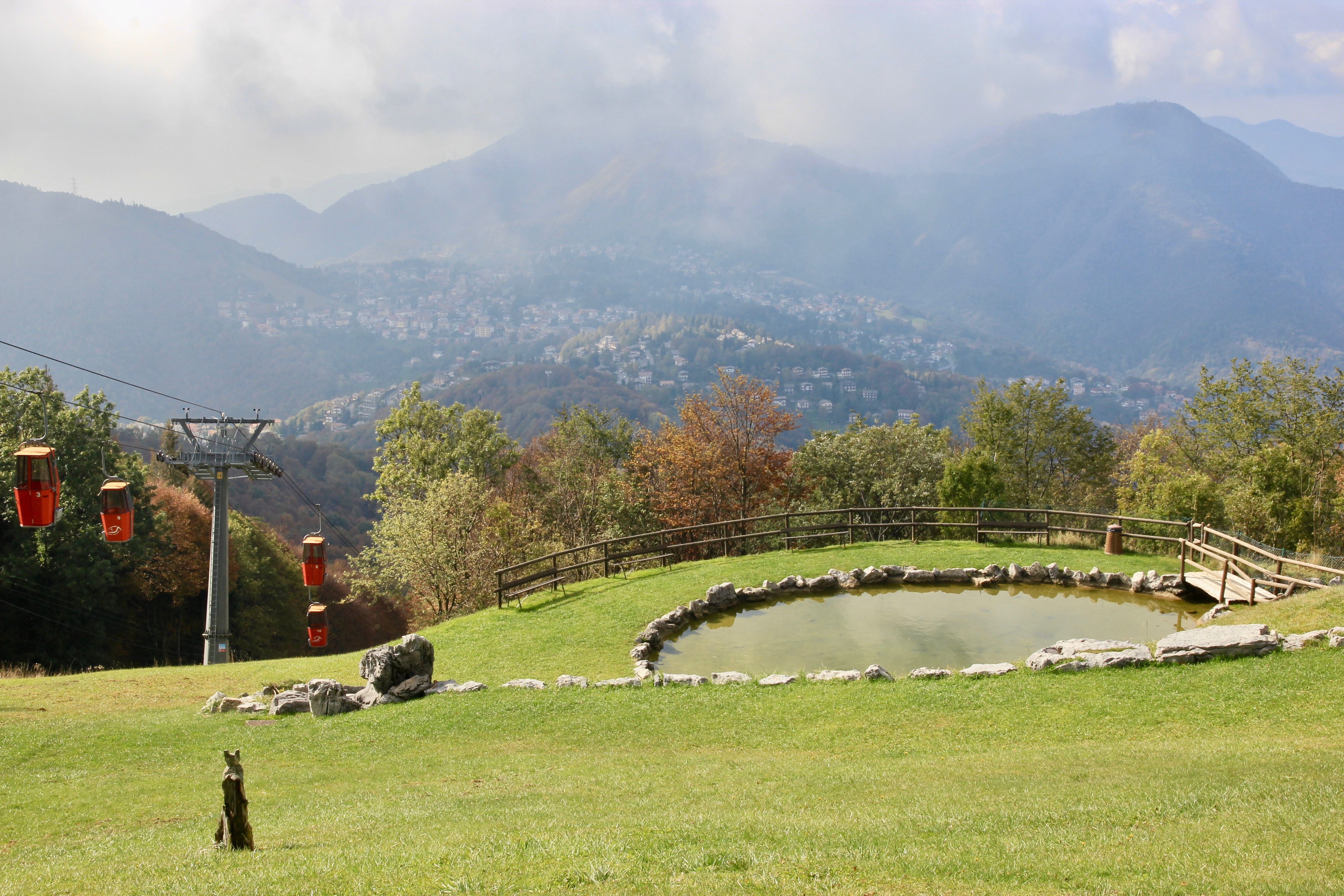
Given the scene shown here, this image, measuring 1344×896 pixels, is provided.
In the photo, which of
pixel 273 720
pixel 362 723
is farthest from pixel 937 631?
pixel 273 720

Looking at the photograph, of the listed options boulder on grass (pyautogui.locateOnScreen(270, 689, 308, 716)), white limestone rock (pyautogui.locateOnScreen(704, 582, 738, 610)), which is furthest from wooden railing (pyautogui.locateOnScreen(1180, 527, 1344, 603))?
boulder on grass (pyautogui.locateOnScreen(270, 689, 308, 716))

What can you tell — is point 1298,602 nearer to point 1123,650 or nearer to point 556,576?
point 1123,650

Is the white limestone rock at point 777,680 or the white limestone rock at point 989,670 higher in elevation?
the white limestone rock at point 989,670

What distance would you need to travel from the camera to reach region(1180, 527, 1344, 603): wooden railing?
51.6 ft

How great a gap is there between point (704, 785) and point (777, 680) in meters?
5.09

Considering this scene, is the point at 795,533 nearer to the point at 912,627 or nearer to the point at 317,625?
the point at 912,627

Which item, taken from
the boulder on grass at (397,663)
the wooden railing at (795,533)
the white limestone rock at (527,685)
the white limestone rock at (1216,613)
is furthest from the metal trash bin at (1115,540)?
the boulder on grass at (397,663)

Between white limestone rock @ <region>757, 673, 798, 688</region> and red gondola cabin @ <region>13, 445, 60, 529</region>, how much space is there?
12653 millimetres

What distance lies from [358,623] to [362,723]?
52.0m

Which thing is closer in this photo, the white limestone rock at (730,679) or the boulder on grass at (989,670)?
the boulder on grass at (989,670)

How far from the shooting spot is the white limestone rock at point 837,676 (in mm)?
13977

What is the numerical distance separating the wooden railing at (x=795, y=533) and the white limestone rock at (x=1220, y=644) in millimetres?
6812

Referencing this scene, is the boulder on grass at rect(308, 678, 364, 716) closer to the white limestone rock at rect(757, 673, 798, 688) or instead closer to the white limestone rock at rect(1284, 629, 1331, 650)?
the white limestone rock at rect(757, 673, 798, 688)

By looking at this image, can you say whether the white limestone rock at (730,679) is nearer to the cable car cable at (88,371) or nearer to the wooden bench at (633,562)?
the wooden bench at (633,562)
